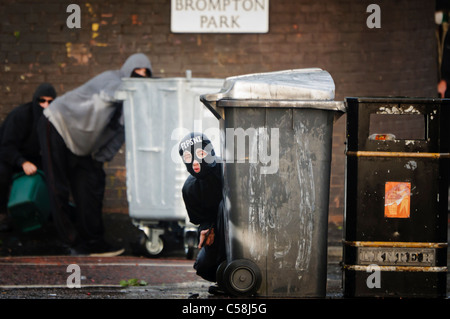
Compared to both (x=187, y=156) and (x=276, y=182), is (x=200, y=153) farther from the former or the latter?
(x=276, y=182)

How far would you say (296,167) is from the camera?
5.54 m

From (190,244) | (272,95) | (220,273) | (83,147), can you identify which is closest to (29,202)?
(83,147)

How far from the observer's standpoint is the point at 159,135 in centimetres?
771

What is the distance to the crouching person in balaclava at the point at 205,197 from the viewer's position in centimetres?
585

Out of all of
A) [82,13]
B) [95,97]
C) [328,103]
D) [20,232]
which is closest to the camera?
[328,103]

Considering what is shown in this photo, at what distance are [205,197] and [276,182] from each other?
2.02ft

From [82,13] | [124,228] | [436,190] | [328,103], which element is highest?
[82,13]

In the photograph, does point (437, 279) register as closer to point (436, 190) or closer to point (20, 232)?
point (436, 190)

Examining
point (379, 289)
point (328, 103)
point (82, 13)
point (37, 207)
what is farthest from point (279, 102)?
point (82, 13)

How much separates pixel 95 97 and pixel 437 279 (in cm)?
387

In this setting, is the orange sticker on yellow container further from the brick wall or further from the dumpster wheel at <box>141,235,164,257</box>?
the brick wall

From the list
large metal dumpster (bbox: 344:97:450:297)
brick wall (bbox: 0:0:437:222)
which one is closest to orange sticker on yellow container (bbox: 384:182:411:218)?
large metal dumpster (bbox: 344:97:450:297)

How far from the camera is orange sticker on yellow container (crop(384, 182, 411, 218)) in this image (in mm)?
5496

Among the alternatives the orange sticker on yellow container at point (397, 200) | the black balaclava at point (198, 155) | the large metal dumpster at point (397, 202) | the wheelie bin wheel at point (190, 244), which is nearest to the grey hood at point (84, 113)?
the wheelie bin wheel at point (190, 244)
